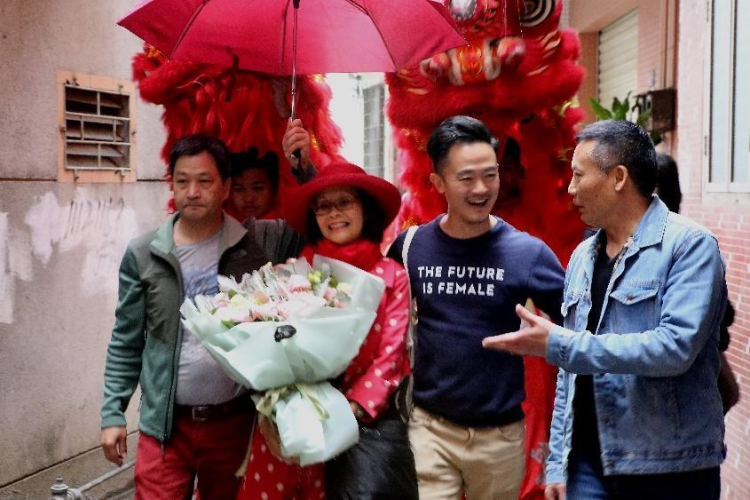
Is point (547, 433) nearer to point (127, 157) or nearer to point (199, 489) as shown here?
point (199, 489)

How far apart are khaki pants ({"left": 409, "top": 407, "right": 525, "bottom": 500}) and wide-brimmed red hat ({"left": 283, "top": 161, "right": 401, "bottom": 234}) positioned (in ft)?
2.75

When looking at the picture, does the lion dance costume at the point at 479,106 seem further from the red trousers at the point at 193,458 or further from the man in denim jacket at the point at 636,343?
the man in denim jacket at the point at 636,343

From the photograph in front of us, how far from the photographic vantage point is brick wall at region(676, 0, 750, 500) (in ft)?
17.5

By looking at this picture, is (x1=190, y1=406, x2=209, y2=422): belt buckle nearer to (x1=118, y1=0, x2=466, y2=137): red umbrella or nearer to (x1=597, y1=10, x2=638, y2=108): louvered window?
(x1=118, y1=0, x2=466, y2=137): red umbrella

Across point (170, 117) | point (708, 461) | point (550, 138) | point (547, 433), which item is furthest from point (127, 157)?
point (708, 461)

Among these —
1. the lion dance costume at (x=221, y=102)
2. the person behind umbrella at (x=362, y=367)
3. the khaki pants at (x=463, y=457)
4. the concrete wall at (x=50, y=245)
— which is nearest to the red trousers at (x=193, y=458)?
the person behind umbrella at (x=362, y=367)

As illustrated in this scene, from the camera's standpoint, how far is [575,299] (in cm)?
305

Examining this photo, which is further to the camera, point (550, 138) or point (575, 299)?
point (550, 138)

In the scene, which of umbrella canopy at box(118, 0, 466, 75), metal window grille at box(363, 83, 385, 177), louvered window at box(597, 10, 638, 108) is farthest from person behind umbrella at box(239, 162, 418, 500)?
metal window grille at box(363, 83, 385, 177)

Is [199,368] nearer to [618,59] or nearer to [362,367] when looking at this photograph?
[362,367]

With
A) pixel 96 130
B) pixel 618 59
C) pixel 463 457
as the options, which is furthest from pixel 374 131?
pixel 463 457

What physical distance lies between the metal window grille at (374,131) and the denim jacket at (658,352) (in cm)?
1185

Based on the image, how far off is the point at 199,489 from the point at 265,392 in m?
0.91

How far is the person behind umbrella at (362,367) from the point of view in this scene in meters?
3.13
